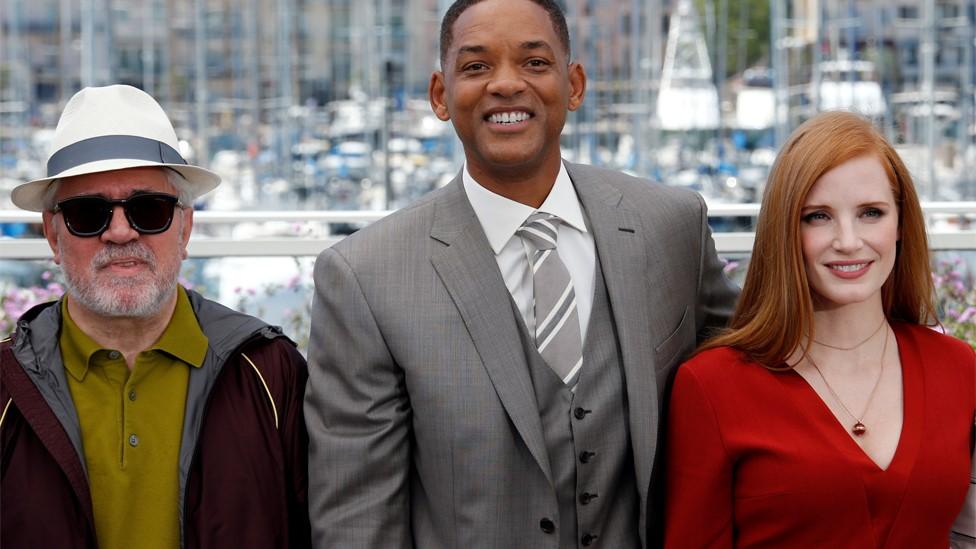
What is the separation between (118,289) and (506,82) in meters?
1.02

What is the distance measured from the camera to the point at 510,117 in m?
2.81

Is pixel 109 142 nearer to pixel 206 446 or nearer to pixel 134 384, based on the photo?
pixel 134 384

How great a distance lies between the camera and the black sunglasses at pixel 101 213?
2900 mm

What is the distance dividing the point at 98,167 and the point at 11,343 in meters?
0.46

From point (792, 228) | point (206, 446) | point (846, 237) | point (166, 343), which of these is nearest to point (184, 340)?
point (166, 343)

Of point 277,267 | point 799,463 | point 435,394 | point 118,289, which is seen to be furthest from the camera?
point 277,267

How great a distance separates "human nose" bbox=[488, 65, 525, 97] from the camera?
2.79 m

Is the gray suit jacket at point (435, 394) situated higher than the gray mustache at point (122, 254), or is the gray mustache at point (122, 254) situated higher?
the gray mustache at point (122, 254)

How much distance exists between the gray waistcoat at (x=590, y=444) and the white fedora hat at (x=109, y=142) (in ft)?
3.13

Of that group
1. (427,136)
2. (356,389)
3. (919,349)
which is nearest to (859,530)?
(919,349)

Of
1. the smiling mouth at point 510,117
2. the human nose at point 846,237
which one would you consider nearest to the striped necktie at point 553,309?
the smiling mouth at point 510,117

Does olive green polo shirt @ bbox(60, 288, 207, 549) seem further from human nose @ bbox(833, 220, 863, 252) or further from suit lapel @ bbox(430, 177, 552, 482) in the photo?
human nose @ bbox(833, 220, 863, 252)

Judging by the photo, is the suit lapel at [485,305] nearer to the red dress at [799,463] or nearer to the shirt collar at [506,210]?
the shirt collar at [506,210]

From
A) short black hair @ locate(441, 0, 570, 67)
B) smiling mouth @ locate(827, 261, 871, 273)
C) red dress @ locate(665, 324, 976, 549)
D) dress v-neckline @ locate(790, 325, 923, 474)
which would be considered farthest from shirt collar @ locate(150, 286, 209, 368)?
smiling mouth @ locate(827, 261, 871, 273)
